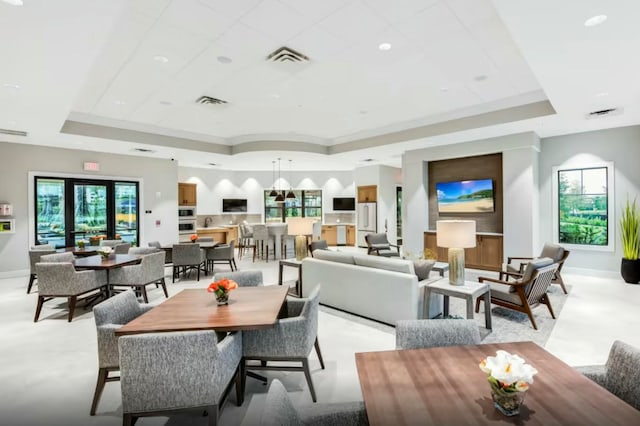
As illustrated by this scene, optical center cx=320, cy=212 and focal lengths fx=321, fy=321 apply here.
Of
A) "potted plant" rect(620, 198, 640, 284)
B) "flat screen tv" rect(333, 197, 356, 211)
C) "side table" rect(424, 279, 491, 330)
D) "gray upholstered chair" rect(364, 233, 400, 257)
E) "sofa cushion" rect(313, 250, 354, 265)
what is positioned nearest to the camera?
"side table" rect(424, 279, 491, 330)

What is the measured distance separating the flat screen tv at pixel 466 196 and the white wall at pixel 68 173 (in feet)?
23.5

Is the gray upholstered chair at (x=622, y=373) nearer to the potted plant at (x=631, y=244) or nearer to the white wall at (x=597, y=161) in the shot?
the potted plant at (x=631, y=244)

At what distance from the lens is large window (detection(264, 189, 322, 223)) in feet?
40.5

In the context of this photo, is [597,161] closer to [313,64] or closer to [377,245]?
[377,245]

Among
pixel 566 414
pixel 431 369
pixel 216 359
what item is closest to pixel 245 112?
pixel 216 359

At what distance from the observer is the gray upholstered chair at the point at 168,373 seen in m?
1.81

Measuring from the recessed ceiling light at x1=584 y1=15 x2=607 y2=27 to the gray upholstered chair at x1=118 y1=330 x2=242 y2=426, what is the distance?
365 centimetres

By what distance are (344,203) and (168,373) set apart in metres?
10.5

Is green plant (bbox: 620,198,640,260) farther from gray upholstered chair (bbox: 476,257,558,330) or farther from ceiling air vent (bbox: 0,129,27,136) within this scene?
ceiling air vent (bbox: 0,129,27,136)

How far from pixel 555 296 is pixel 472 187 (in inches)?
115

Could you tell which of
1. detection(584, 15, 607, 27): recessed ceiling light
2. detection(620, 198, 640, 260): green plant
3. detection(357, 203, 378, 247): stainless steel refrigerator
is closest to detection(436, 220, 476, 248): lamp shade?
detection(584, 15, 607, 27): recessed ceiling light

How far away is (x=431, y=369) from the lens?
1.55m

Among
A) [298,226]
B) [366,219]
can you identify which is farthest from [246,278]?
[366,219]

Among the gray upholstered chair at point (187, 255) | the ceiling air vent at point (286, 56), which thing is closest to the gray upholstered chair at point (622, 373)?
the ceiling air vent at point (286, 56)
